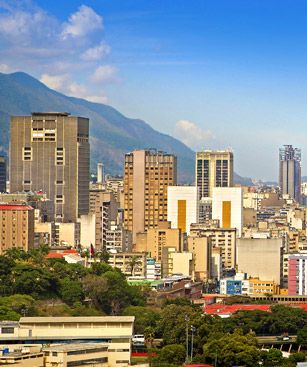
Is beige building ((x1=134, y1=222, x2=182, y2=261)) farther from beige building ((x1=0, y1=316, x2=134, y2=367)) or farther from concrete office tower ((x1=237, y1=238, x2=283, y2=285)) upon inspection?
beige building ((x1=0, y1=316, x2=134, y2=367))

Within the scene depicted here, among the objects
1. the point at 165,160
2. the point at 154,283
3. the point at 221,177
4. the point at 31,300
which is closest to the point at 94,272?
the point at 154,283

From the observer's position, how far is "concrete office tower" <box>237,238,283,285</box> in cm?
6600

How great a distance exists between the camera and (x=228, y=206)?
8181 centimetres

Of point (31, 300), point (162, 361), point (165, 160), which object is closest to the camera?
point (162, 361)

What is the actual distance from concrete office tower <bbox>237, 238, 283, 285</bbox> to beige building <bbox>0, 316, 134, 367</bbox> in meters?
30.8

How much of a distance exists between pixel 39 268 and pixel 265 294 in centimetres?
1416

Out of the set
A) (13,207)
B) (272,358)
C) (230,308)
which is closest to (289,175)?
(13,207)

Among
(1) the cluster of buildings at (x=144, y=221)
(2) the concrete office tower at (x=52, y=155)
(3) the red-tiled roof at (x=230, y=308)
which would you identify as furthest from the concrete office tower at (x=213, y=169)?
(3) the red-tiled roof at (x=230, y=308)

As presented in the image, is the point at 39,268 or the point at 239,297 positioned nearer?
the point at 39,268

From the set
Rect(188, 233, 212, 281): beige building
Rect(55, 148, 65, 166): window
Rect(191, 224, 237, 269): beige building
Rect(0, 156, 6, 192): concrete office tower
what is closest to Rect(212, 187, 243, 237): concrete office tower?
Rect(191, 224, 237, 269): beige building

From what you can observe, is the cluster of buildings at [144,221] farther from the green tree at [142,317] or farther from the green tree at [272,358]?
the green tree at [272,358]

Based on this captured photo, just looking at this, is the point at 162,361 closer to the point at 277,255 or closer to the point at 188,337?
the point at 188,337

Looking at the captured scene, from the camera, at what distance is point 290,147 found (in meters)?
160

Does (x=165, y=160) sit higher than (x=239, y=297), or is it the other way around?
(x=165, y=160)
